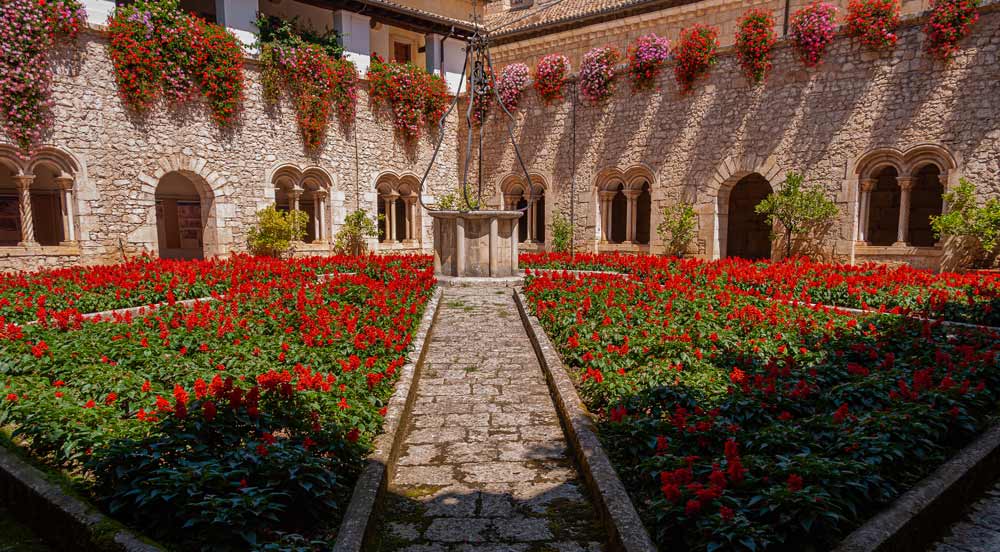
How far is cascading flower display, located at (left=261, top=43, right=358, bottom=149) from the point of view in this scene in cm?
1330

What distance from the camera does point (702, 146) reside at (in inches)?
517

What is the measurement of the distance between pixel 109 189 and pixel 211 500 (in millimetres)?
11660

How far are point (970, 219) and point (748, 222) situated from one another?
22.5ft

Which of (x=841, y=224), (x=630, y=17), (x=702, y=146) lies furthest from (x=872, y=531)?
(x=630, y=17)

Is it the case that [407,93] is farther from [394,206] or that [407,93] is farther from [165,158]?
[165,158]

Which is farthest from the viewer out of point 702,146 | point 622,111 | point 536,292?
point 622,111

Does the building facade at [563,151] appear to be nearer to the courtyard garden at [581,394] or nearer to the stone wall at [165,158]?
the stone wall at [165,158]

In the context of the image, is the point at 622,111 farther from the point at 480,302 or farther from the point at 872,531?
the point at 872,531

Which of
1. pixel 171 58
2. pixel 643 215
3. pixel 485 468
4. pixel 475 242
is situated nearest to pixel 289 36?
pixel 171 58

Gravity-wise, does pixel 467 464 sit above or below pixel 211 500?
below

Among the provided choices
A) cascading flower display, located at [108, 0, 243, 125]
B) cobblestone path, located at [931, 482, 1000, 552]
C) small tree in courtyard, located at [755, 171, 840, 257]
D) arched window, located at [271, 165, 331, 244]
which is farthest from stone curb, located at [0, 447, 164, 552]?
small tree in courtyard, located at [755, 171, 840, 257]

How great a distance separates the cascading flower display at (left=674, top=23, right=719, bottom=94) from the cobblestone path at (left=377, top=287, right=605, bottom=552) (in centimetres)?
968

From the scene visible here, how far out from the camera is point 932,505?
8.78 ft

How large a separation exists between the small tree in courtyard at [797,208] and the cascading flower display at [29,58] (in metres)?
14.2
